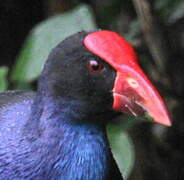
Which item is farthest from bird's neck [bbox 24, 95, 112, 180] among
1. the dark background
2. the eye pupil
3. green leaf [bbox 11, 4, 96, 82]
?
the dark background

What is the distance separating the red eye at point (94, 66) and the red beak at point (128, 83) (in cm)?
3

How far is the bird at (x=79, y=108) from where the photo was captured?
1.82 meters

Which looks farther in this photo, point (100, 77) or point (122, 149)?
point (122, 149)

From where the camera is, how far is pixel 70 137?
6.16ft

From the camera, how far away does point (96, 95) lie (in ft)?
6.05

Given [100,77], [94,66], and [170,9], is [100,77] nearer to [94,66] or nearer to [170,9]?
[94,66]

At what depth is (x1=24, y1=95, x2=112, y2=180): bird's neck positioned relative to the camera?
1.86m

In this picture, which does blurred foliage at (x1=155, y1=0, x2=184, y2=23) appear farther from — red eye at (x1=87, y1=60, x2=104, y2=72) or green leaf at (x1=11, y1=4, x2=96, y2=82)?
red eye at (x1=87, y1=60, x2=104, y2=72)

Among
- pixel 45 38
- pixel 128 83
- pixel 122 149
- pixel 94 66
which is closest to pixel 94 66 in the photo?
pixel 94 66

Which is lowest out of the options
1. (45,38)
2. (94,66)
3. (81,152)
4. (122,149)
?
(122,149)

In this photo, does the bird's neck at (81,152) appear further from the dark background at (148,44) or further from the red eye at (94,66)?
the dark background at (148,44)

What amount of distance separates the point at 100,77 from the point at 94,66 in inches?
1.5

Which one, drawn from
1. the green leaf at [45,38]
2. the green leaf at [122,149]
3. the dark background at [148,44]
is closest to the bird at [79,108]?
the green leaf at [122,149]

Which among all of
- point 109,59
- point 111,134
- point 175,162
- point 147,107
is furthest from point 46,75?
point 175,162
